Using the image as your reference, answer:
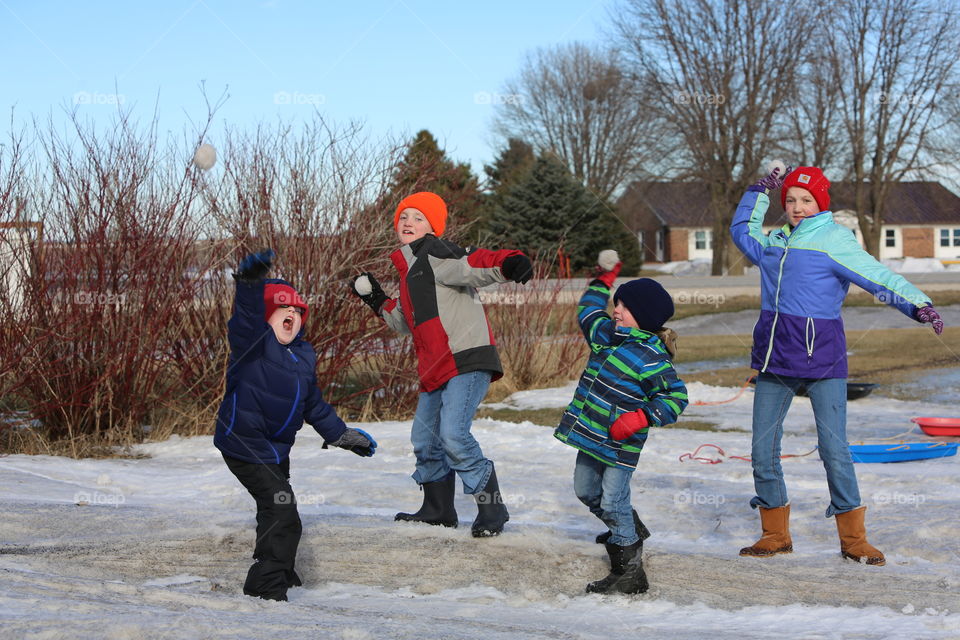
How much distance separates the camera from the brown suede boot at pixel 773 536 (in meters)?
4.68

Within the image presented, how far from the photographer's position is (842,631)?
3650 mm

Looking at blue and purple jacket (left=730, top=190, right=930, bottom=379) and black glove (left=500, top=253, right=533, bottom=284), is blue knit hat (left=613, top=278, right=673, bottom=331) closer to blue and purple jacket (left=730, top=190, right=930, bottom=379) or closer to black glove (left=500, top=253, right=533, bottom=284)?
black glove (left=500, top=253, right=533, bottom=284)

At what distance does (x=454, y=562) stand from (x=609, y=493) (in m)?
0.81

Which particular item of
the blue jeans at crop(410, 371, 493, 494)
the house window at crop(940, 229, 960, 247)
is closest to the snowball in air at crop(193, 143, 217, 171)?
the blue jeans at crop(410, 371, 493, 494)

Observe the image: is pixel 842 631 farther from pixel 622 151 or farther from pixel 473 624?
pixel 622 151

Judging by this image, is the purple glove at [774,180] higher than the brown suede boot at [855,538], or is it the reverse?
the purple glove at [774,180]

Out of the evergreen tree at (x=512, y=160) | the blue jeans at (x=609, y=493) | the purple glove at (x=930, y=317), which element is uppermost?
the evergreen tree at (x=512, y=160)

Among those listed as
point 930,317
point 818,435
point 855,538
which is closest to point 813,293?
point 930,317

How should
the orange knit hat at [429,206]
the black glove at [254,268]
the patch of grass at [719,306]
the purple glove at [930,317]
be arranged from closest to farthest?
the black glove at [254,268] < the purple glove at [930,317] < the orange knit hat at [429,206] < the patch of grass at [719,306]

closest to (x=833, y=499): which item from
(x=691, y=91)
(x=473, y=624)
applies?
(x=473, y=624)

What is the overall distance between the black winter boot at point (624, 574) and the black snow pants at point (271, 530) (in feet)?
4.10

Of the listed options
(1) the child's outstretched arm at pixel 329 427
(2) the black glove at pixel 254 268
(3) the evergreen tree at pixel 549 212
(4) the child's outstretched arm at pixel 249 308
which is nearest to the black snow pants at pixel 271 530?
(1) the child's outstretched arm at pixel 329 427

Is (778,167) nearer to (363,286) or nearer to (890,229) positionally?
(363,286)

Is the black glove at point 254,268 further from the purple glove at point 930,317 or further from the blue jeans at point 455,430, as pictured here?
the purple glove at point 930,317
